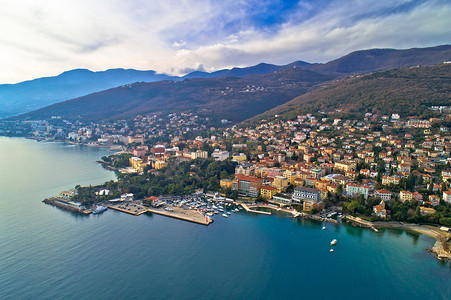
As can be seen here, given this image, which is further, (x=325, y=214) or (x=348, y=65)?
(x=348, y=65)

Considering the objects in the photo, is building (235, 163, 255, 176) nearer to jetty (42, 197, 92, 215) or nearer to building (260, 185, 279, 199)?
building (260, 185, 279, 199)

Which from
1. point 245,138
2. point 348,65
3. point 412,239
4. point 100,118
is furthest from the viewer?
point 348,65

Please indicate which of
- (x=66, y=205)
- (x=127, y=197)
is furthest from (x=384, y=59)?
(x=66, y=205)

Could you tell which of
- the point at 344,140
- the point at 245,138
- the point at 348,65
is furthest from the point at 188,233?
the point at 348,65

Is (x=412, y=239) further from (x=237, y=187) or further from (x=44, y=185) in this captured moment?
(x=44, y=185)

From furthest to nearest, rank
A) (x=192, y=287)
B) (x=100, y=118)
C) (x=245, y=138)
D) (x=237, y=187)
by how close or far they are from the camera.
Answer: (x=100, y=118) → (x=245, y=138) → (x=237, y=187) → (x=192, y=287)

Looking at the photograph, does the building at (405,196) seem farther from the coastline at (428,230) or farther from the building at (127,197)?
the building at (127,197)

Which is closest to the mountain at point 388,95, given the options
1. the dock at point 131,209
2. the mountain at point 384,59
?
the mountain at point 384,59
